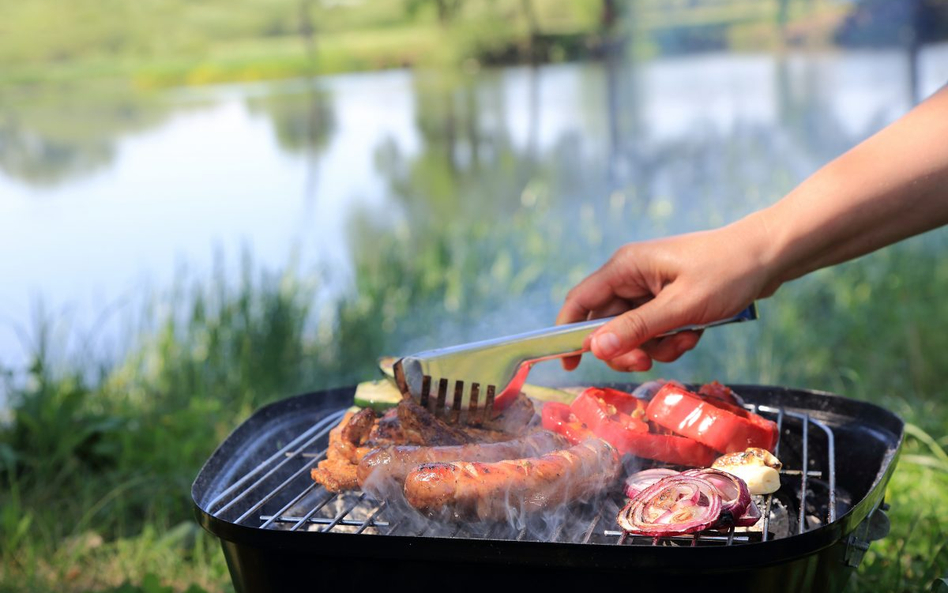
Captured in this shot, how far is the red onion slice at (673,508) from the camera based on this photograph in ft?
5.11

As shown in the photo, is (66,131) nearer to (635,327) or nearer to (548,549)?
(635,327)

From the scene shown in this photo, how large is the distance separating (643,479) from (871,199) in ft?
2.66

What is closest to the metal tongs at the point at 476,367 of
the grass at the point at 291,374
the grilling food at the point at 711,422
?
the grilling food at the point at 711,422

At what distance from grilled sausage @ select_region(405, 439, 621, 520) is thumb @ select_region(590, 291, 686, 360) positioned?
33 cm

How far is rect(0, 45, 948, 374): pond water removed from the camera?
5066 millimetres

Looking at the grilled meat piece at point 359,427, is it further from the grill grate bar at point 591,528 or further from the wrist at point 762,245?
the wrist at point 762,245

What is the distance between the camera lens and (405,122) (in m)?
5.91

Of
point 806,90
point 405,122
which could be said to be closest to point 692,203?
point 806,90

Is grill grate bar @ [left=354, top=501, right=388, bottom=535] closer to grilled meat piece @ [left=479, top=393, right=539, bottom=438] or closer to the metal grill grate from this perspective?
the metal grill grate

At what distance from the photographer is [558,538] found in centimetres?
168

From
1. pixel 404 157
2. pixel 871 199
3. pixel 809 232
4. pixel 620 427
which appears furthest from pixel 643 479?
pixel 404 157

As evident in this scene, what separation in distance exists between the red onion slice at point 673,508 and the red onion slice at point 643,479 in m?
0.08

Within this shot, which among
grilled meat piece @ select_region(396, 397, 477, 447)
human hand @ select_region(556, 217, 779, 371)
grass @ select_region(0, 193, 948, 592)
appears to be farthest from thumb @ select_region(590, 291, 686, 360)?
grass @ select_region(0, 193, 948, 592)

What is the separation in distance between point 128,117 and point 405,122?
5.72ft
